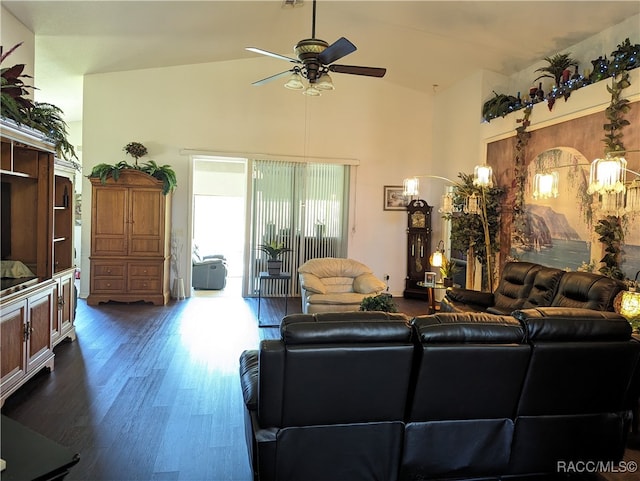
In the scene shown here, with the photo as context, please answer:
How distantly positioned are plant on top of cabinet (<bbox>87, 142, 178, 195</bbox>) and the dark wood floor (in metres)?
2.12

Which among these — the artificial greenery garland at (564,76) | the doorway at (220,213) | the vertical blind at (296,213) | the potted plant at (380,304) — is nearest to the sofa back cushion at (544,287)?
the potted plant at (380,304)

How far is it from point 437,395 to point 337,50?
273 cm

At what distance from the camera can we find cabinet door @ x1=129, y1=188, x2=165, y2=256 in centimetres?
673

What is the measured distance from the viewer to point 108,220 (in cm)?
667

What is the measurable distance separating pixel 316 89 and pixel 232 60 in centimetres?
389

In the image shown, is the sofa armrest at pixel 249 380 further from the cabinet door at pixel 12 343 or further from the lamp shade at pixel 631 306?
the lamp shade at pixel 631 306

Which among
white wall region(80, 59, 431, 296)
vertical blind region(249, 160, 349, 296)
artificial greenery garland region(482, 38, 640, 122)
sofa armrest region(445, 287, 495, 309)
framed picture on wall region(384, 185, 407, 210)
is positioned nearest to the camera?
artificial greenery garland region(482, 38, 640, 122)

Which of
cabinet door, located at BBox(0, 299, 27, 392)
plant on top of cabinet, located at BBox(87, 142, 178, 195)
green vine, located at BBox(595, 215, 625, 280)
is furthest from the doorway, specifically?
green vine, located at BBox(595, 215, 625, 280)

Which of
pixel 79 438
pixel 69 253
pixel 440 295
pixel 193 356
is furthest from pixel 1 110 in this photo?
pixel 440 295

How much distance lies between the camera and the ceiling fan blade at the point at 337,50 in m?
3.40

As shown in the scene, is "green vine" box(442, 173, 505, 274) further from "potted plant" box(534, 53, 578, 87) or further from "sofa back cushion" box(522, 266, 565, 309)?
"potted plant" box(534, 53, 578, 87)

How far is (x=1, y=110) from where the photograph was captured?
123 inches

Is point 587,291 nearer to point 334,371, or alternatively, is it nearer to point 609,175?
point 609,175

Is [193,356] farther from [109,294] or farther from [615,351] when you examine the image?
[615,351]
